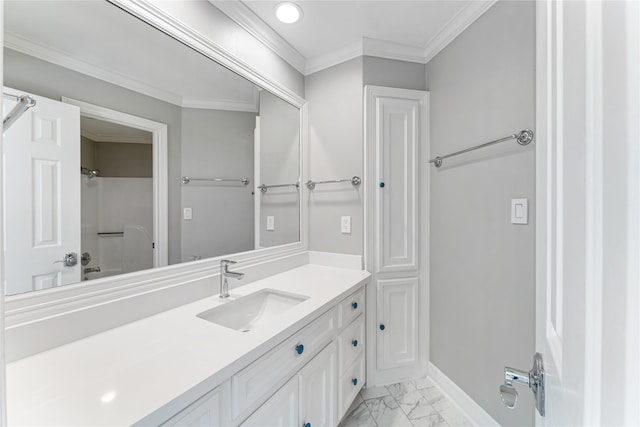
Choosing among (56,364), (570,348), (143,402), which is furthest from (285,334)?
(570,348)

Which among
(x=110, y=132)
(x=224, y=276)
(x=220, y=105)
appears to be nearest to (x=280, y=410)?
(x=224, y=276)

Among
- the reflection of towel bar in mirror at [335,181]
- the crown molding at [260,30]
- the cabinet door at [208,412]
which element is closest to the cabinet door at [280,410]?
the cabinet door at [208,412]

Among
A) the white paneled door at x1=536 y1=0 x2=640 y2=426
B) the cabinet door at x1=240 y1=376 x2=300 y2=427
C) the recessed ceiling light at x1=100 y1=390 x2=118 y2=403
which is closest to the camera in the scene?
the white paneled door at x1=536 y1=0 x2=640 y2=426

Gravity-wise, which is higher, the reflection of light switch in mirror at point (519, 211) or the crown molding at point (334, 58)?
the crown molding at point (334, 58)

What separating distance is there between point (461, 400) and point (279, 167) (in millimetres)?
1926

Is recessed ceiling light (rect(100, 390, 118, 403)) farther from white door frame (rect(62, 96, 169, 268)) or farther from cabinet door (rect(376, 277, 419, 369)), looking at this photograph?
cabinet door (rect(376, 277, 419, 369))

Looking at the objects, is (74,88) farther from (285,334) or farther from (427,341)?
(427,341)

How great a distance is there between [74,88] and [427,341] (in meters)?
2.39

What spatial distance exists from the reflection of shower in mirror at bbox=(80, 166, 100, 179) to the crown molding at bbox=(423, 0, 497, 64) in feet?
6.68

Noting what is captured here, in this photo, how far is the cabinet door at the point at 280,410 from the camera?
2.81 feet

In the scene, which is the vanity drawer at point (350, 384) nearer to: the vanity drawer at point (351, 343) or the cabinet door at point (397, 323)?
the vanity drawer at point (351, 343)

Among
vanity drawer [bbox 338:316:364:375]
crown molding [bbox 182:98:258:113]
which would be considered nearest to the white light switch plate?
vanity drawer [bbox 338:316:364:375]

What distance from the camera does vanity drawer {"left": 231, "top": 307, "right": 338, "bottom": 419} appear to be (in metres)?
0.80

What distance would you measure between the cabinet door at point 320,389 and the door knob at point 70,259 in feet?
3.03
